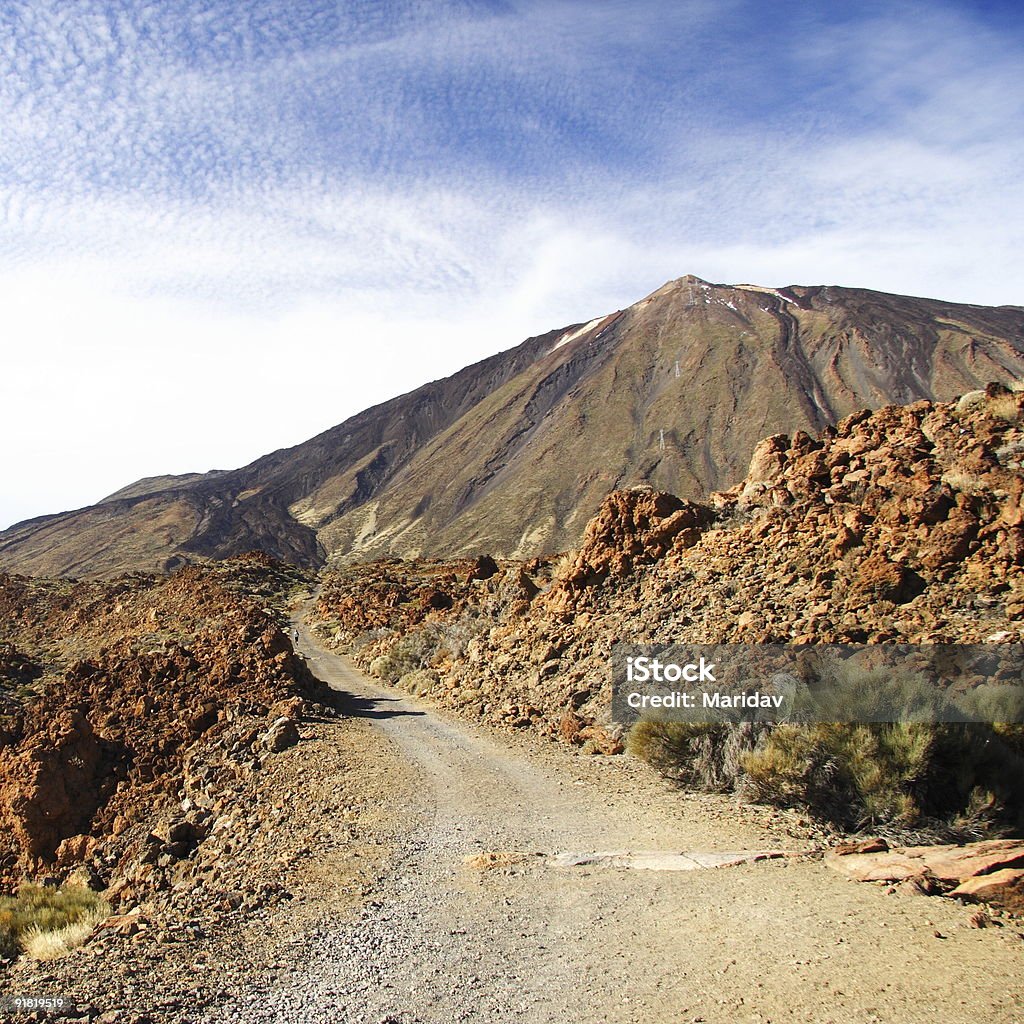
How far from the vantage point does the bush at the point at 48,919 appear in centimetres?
585

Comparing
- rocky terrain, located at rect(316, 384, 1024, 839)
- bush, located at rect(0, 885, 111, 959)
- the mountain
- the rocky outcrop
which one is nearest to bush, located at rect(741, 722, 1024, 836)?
rocky terrain, located at rect(316, 384, 1024, 839)

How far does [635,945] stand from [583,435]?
95119 mm

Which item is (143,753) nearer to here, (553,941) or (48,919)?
(48,919)

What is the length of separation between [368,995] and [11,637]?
29.3 meters

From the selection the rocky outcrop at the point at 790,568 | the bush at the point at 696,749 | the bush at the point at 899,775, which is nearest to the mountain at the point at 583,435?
the rocky outcrop at the point at 790,568

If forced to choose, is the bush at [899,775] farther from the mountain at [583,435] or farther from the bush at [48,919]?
the mountain at [583,435]

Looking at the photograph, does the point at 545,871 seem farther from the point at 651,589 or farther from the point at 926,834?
the point at 651,589

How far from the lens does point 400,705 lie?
612 inches

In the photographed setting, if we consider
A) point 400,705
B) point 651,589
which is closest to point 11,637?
point 400,705

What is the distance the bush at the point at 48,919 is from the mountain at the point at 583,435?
65.8 metres

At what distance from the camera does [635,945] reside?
196 inches

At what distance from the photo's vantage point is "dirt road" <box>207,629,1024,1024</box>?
4238 millimetres

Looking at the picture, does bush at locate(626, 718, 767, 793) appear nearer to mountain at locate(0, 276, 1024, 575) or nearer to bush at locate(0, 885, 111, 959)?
bush at locate(0, 885, 111, 959)

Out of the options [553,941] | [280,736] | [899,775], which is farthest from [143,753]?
[899,775]
